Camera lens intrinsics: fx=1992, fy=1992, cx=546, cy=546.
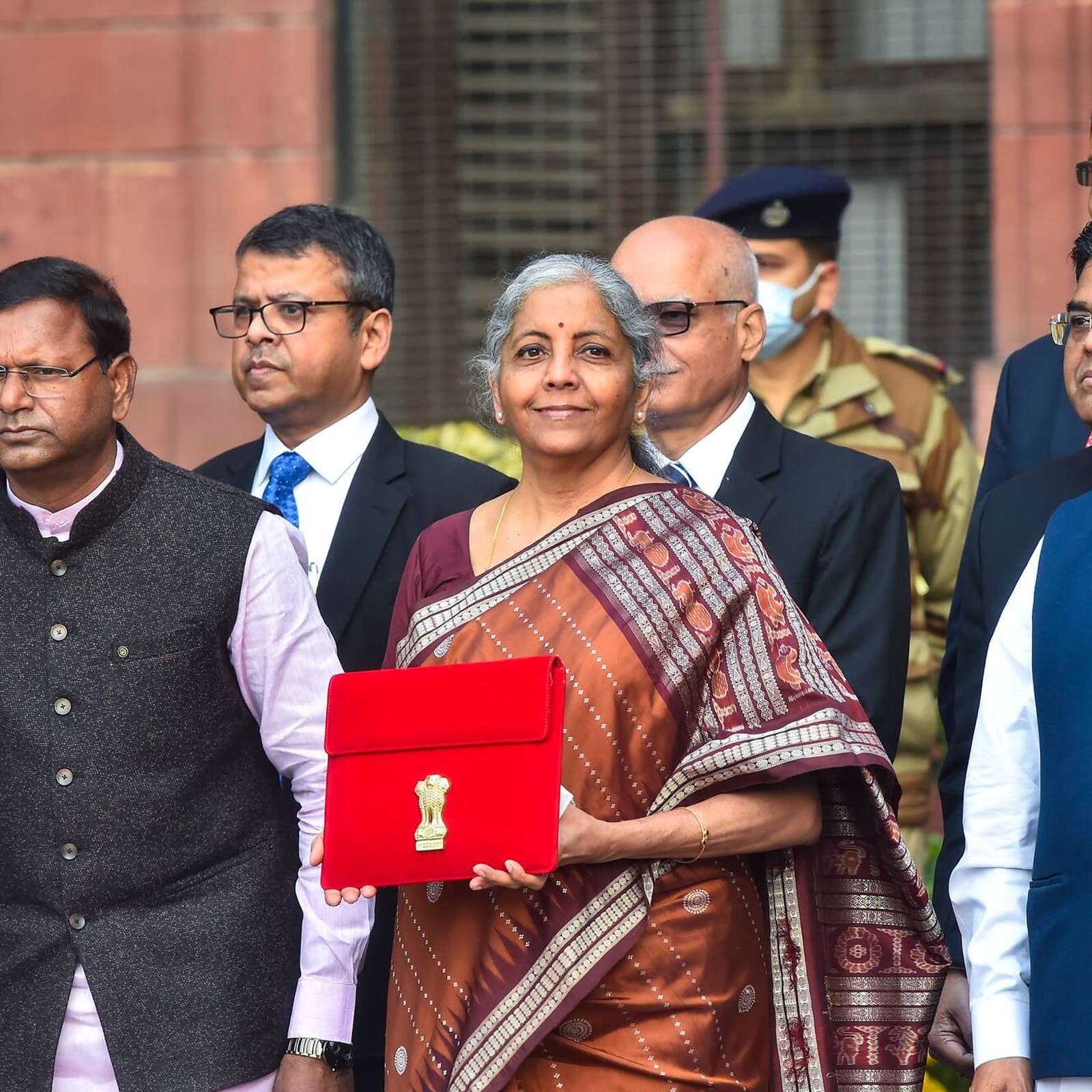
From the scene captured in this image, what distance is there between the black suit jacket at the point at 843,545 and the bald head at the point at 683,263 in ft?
1.20

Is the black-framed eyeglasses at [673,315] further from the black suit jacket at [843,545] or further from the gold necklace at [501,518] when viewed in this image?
the gold necklace at [501,518]

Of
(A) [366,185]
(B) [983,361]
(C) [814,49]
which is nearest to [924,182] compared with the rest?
(C) [814,49]

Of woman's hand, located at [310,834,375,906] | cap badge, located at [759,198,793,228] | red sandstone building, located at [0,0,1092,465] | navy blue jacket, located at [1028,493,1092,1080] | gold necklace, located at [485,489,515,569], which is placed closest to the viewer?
navy blue jacket, located at [1028,493,1092,1080]

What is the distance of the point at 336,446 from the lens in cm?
414

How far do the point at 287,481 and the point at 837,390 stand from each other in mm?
1871

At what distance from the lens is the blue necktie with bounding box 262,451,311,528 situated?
4.09 metres

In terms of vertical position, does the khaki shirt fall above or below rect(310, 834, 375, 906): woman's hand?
above

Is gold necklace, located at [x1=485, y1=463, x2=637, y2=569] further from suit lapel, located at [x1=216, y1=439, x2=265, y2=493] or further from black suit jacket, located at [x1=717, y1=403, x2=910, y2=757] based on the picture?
suit lapel, located at [x1=216, y1=439, x2=265, y2=493]

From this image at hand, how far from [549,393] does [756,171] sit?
2.57 metres

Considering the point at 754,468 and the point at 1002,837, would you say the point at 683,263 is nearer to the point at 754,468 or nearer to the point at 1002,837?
the point at 754,468

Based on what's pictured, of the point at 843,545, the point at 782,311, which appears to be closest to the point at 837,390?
the point at 782,311

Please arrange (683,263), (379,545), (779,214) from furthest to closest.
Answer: (779,214) → (683,263) → (379,545)

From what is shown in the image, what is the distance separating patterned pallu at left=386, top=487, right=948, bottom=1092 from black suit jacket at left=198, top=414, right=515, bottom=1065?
57cm

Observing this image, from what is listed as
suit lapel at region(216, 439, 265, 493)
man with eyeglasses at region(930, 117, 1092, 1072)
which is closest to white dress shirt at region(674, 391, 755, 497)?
man with eyeglasses at region(930, 117, 1092, 1072)
